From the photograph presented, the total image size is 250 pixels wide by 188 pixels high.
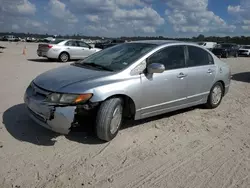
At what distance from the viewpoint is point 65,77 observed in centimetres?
404

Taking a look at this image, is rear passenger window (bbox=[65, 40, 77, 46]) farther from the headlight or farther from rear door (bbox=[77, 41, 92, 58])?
the headlight

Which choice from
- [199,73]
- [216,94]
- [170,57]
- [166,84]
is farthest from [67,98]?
[216,94]

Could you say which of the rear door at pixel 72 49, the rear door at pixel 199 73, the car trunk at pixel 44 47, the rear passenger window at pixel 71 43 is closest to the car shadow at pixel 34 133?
the rear door at pixel 199 73

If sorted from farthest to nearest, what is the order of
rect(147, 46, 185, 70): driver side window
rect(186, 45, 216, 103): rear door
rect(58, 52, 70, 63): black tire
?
rect(58, 52, 70, 63): black tire, rect(186, 45, 216, 103): rear door, rect(147, 46, 185, 70): driver side window

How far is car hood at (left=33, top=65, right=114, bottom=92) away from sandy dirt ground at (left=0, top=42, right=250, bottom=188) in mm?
844

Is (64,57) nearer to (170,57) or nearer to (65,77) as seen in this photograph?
(170,57)

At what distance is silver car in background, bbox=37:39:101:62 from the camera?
15.5 meters

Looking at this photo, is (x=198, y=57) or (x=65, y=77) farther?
(x=198, y=57)

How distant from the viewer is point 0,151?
360cm

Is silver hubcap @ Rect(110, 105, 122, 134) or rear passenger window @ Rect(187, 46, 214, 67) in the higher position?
rear passenger window @ Rect(187, 46, 214, 67)

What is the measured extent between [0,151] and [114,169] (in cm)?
164

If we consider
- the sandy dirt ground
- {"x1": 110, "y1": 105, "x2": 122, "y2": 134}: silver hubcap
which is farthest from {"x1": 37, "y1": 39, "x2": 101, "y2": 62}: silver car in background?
{"x1": 110, "y1": 105, "x2": 122, "y2": 134}: silver hubcap

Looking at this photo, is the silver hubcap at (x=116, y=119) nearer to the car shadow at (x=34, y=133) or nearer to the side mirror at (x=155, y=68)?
the car shadow at (x=34, y=133)

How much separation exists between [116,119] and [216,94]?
3.02m
